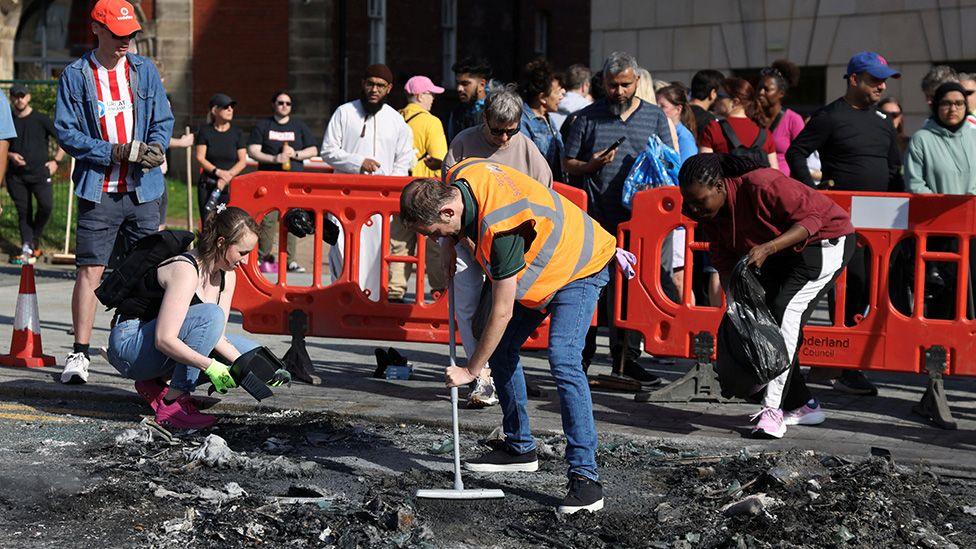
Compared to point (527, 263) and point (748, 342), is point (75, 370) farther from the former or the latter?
point (748, 342)

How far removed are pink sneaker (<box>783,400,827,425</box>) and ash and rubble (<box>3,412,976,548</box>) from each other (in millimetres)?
791

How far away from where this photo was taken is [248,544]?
16.8 feet

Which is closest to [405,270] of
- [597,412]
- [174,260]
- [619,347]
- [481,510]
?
[619,347]

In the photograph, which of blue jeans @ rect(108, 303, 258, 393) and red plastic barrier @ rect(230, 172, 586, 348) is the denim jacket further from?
blue jeans @ rect(108, 303, 258, 393)

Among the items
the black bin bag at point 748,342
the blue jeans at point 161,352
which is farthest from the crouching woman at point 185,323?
the black bin bag at point 748,342

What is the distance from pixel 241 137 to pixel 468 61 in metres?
5.20

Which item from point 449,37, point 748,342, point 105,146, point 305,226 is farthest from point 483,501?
point 449,37

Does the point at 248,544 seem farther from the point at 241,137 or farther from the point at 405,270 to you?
the point at 241,137

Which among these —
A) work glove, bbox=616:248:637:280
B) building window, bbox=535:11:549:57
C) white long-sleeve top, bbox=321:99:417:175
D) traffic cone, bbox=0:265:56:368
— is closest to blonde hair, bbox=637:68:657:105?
work glove, bbox=616:248:637:280

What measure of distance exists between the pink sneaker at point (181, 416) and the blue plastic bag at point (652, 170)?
2970mm

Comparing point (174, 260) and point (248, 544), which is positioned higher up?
point (174, 260)

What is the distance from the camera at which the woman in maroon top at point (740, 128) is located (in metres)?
9.77

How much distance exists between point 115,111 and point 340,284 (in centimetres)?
169

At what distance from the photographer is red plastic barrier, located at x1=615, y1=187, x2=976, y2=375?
789cm
